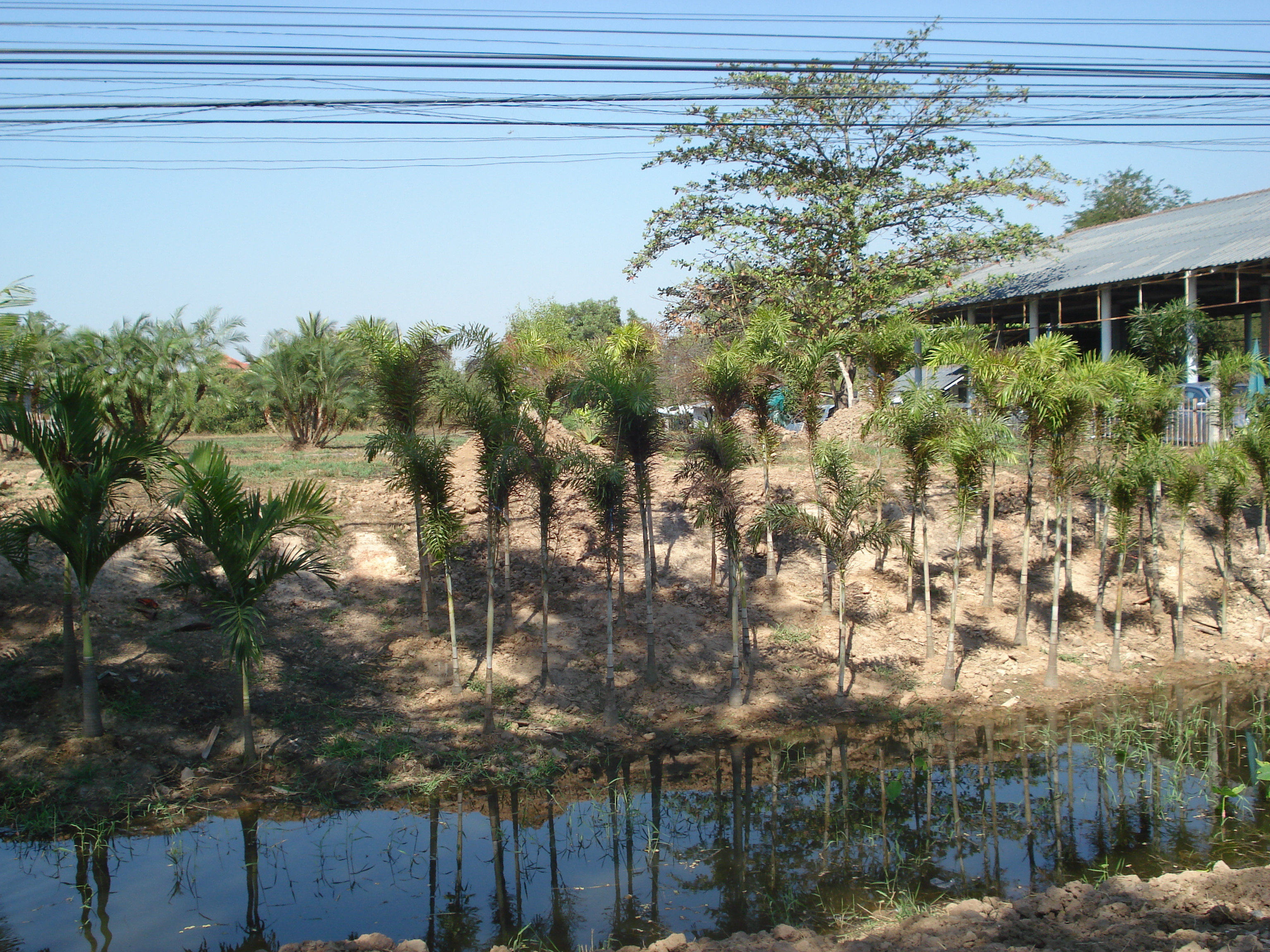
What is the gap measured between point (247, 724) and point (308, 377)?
15653mm

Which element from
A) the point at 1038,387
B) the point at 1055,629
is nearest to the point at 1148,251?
the point at 1038,387

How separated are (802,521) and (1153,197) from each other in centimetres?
4953

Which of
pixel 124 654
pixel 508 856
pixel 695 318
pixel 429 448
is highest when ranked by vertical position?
pixel 695 318

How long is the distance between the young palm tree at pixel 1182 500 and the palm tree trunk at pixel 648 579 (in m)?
8.69

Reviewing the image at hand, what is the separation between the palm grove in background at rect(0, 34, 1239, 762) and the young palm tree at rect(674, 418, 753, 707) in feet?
0.15

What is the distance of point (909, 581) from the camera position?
17000mm

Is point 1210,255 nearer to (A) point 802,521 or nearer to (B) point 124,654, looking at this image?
(A) point 802,521

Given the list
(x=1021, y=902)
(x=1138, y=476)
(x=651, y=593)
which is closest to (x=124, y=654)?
(x=651, y=593)

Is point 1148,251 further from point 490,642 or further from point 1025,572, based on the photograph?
point 490,642

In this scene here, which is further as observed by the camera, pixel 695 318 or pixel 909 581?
pixel 695 318

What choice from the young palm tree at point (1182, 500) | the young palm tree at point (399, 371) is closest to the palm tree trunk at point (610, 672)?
the young palm tree at point (399, 371)

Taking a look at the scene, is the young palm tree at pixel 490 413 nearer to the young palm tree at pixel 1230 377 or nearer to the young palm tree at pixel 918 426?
the young palm tree at pixel 918 426

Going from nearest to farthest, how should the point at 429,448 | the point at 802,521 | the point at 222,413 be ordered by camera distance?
1. the point at 429,448
2. the point at 802,521
3. the point at 222,413

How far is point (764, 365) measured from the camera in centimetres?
1506
